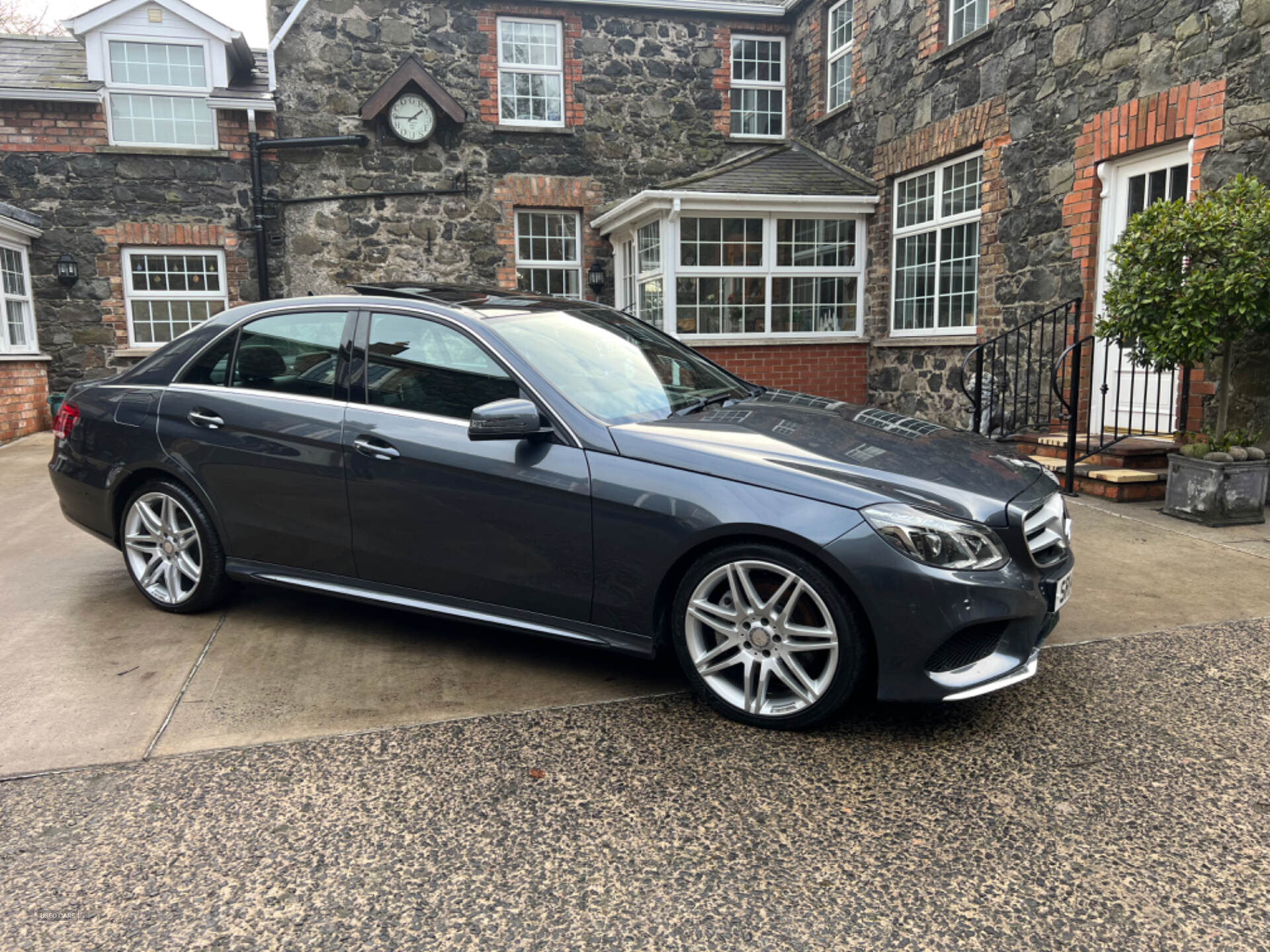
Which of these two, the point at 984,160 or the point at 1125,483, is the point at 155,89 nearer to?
the point at 984,160

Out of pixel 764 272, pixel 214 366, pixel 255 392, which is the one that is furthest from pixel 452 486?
pixel 764 272

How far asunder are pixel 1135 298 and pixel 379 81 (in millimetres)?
10956

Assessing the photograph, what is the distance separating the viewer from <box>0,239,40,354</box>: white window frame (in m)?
11.8

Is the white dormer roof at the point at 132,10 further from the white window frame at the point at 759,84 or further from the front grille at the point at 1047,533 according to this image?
the front grille at the point at 1047,533

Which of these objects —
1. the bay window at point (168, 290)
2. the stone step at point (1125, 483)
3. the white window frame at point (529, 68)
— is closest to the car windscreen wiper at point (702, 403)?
the stone step at point (1125, 483)

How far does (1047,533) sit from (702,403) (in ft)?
4.77

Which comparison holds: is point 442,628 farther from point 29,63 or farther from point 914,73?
point 29,63

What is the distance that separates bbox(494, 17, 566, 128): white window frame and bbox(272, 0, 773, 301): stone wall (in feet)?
0.33

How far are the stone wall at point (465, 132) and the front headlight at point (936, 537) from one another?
11670mm

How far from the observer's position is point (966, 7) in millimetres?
10211

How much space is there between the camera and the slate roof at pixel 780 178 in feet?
38.8

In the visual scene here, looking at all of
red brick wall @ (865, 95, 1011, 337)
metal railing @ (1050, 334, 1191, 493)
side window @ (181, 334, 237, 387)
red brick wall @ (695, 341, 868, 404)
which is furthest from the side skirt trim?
red brick wall @ (695, 341, 868, 404)

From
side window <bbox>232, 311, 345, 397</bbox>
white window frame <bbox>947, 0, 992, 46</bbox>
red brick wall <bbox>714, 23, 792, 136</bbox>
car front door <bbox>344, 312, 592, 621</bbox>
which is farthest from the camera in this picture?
red brick wall <bbox>714, 23, 792, 136</bbox>

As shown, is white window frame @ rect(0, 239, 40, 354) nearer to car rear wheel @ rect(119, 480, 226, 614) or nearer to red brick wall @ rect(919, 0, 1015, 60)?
car rear wheel @ rect(119, 480, 226, 614)
